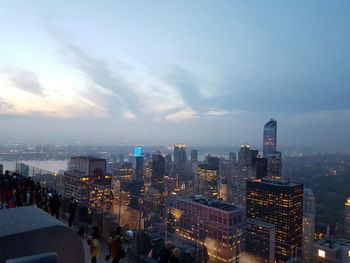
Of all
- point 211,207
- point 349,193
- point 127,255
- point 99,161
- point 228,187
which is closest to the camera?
point 127,255

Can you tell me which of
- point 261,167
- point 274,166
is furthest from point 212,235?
point 274,166

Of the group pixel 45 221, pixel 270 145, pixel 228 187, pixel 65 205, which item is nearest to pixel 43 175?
pixel 65 205

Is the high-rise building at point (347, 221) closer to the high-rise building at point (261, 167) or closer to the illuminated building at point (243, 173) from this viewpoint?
the illuminated building at point (243, 173)

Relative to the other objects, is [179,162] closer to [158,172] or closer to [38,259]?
[158,172]

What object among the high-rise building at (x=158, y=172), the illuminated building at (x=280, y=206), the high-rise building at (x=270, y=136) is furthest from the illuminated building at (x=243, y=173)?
the high-rise building at (x=270, y=136)

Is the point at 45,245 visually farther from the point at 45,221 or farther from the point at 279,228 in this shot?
the point at 279,228

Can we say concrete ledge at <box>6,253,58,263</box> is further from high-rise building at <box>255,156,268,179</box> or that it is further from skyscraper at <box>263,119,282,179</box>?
skyscraper at <box>263,119,282,179</box>
